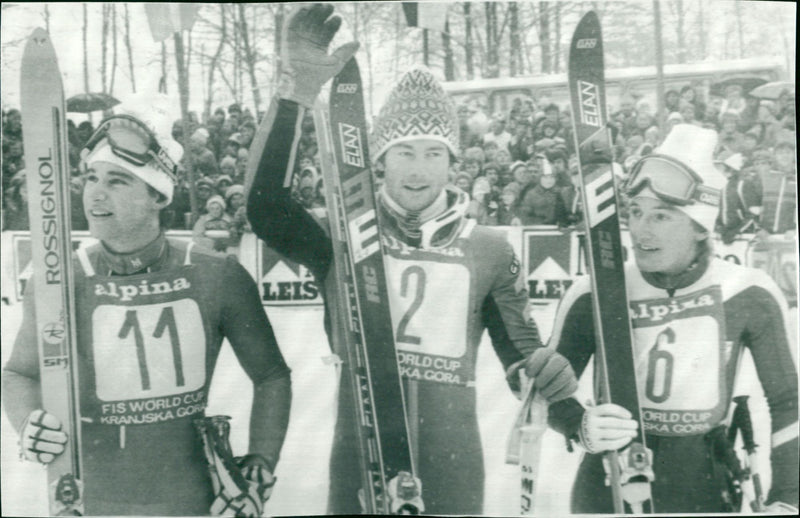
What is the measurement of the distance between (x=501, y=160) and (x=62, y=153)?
58.2 inches

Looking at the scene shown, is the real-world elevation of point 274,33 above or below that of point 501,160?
above

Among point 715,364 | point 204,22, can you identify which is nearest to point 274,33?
point 204,22

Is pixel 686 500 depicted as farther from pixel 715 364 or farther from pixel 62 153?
pixel 62 153

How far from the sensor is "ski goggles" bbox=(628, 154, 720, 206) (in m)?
2.89

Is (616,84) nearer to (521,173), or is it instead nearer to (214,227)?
(521,173)

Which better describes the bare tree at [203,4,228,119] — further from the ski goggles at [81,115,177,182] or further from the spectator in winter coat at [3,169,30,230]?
the spectator in winter coat at [3,169,30,230]

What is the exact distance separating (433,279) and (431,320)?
5.4 inches

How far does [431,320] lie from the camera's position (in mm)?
2893

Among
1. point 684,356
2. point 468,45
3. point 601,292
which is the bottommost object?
point 684,356

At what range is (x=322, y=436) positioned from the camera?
2.94 metres

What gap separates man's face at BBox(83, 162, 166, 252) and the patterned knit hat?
30.8 inches

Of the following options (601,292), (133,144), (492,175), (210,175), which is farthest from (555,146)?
(133,144)

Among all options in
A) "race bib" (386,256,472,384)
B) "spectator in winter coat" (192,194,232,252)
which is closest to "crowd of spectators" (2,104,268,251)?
"spectator in winter coat" (192,194,232,252)

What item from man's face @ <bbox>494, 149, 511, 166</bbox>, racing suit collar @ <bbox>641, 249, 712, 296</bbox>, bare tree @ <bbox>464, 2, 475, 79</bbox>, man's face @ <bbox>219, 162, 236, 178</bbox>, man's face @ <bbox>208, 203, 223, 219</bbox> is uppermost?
bare tree @ <bbox>464, 2, 475, 79</bbox>
